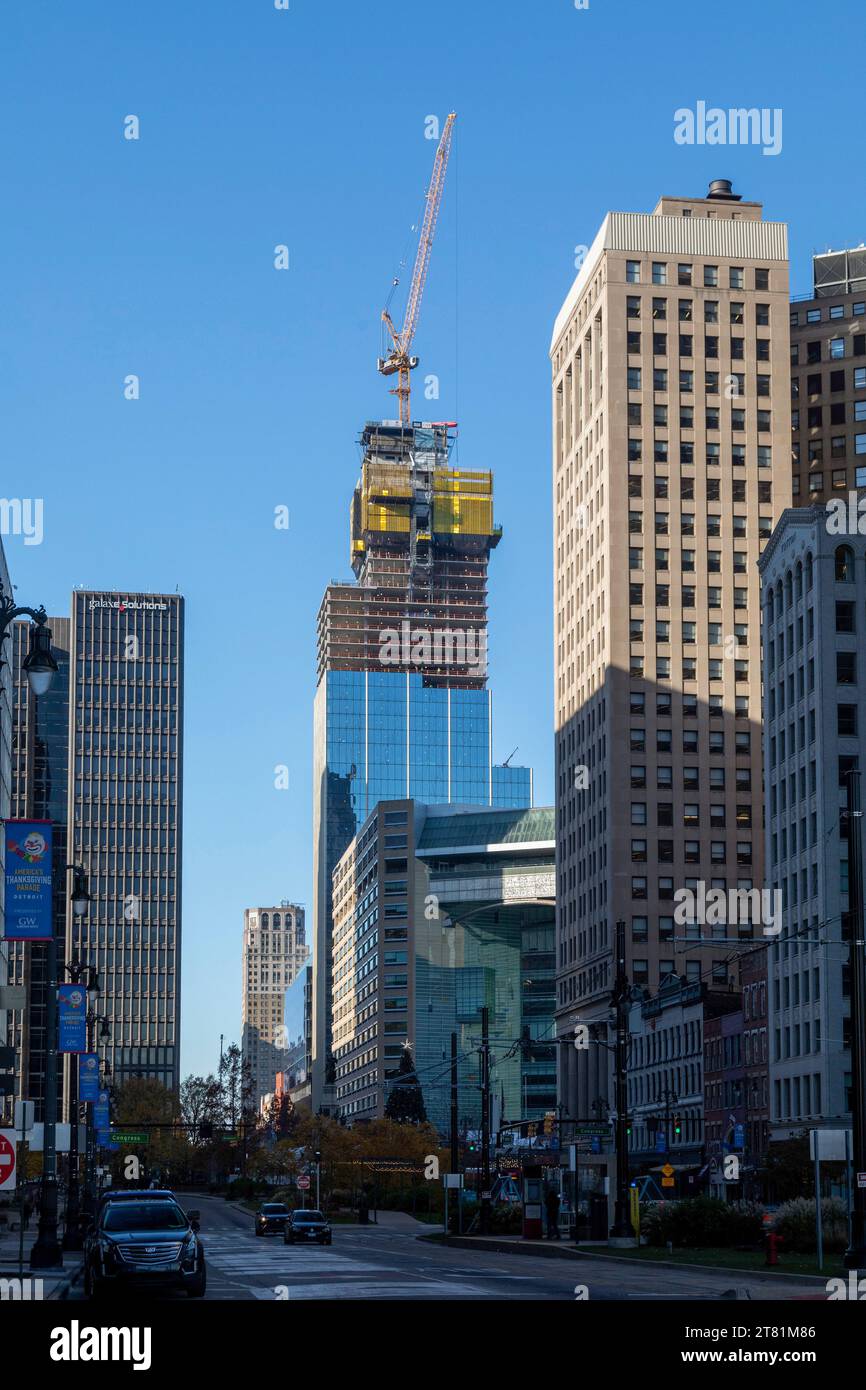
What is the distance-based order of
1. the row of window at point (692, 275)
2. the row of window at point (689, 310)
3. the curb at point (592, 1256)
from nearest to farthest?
1. the curb at point (592, 1256)
2. the row of window at point (689, 310)
3. the row of window at point (692, 275)

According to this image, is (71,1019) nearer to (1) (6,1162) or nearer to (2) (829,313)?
(1) (6,1162)

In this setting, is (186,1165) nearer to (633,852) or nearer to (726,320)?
(633,852)

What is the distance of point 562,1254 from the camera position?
5494 centimetres

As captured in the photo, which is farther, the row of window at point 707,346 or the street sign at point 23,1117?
the row of window at point 707,346

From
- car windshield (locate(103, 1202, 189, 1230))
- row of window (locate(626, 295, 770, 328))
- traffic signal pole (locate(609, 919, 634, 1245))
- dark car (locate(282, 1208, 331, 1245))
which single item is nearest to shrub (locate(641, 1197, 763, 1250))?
traffic signal pole (locate(609, 919, 634, 1245))

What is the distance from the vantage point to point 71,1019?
5288 cm

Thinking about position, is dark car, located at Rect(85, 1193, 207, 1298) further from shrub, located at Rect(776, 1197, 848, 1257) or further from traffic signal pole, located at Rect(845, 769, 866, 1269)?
shrub, located at Rect(776, 1197, 848, 1257)

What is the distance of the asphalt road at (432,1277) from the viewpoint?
3216cm

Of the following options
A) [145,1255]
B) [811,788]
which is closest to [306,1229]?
[145,1255]

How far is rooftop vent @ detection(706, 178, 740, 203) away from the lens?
160625mm

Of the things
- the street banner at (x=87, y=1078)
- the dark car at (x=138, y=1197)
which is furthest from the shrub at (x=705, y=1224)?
the dark car at (x=138, y=1197)

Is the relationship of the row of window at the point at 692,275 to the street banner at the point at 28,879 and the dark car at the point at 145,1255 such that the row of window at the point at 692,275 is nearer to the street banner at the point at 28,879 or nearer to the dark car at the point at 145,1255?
the street banner at the point at 28,879

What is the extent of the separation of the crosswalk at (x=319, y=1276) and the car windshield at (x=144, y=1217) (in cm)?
176
